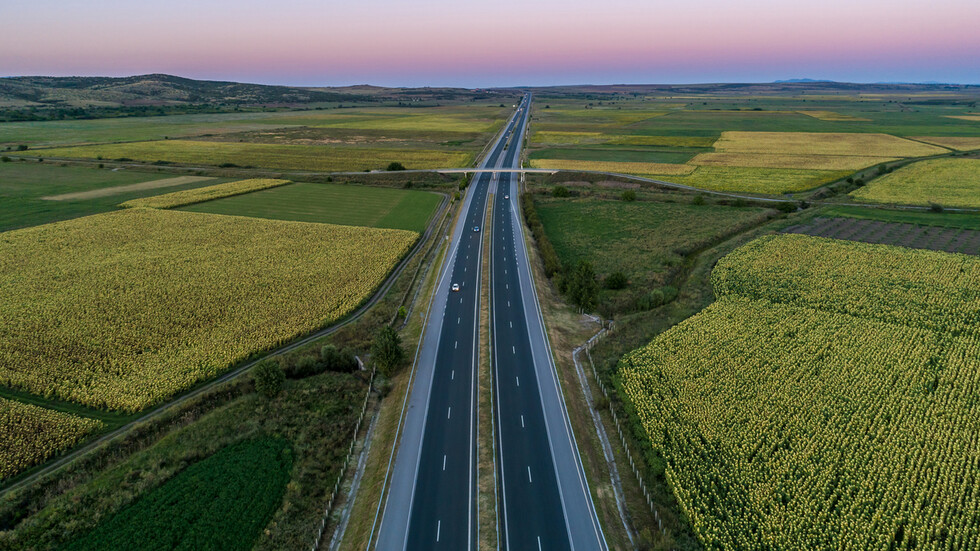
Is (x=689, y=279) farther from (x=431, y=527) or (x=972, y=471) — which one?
(x=431, y=527)

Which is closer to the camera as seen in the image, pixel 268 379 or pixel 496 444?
pixel 496 444

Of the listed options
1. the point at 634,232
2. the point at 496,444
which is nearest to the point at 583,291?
the point at 496,444

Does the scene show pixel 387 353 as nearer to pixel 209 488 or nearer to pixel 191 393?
pixel 191 393

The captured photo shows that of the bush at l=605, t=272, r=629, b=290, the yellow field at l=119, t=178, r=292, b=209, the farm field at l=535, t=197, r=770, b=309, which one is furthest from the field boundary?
the yellow field at l=119, t=178, r=292, b=209

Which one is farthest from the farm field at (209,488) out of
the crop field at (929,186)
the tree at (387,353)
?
the crop field at (929,186)

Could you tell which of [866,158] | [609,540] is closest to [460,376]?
[609,540]

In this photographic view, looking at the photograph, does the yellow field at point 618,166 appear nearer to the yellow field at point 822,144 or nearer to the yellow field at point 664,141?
the yellow field at point 822,144
